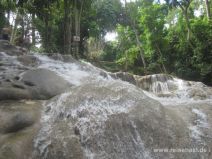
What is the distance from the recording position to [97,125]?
5633mm

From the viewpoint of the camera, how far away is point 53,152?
517cm

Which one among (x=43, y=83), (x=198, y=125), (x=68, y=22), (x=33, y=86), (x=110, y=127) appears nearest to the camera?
(x=110, y=127)

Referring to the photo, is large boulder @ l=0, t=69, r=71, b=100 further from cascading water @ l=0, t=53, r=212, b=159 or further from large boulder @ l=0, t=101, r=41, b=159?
cascading water @ l=0, t=53, r=212, b=159

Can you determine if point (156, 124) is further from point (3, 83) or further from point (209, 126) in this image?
point (3, 83)

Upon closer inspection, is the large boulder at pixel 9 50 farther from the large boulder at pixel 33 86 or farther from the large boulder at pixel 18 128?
the large boulder at pixel 18 128

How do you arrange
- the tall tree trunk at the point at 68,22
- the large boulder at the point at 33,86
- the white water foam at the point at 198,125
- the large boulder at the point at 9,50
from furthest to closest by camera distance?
the tall tree trunk at the point at 68,22 < the large boulder at the point at 9,50 < the large boulder at the point at 33,86 < the white water foam at the point at 198,125

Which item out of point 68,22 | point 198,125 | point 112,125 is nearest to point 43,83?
point 112,125

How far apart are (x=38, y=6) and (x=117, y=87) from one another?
354 inches

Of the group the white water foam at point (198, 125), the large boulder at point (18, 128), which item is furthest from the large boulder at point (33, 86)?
the white water foam at point (198, 125)

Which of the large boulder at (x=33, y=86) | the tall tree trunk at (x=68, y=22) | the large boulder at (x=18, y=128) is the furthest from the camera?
the tall tree trunk at (x=68, y=22)

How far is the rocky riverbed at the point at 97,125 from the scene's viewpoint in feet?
17.3

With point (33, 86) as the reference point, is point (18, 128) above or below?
below

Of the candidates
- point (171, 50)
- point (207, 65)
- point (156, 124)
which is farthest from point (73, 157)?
point (171, 50)

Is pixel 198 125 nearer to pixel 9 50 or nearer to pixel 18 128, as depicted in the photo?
pixel 18 128
